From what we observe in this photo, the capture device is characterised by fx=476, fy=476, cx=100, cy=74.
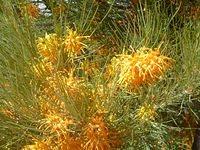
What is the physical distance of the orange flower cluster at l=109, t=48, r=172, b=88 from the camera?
3.75 ft

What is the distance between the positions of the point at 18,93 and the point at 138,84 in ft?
0.96

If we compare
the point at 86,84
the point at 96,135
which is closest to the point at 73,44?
the point at 86,84

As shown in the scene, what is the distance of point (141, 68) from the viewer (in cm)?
113

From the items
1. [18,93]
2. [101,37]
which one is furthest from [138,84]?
[101,37]

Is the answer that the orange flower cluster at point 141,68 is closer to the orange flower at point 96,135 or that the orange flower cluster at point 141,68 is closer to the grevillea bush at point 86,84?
the grevillea bush at point 86,84

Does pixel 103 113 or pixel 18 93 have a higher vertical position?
pixel 18 93

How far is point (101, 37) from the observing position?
5.06 ft

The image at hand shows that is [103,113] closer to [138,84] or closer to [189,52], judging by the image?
[138,84]

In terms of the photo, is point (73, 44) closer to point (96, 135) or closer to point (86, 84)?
point (86, 84)


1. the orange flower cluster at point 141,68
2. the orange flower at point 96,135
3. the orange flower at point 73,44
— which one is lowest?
the orange flower at point 96,135

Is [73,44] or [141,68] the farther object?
[73,44]

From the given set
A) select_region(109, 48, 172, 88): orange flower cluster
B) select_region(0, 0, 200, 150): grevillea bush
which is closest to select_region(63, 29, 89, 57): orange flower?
select_region(0, 0, 200, 150): grevillea bush

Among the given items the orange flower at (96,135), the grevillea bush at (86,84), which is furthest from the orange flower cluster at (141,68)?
the orange flower at (96,135)

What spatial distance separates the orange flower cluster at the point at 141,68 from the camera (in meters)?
1.14
